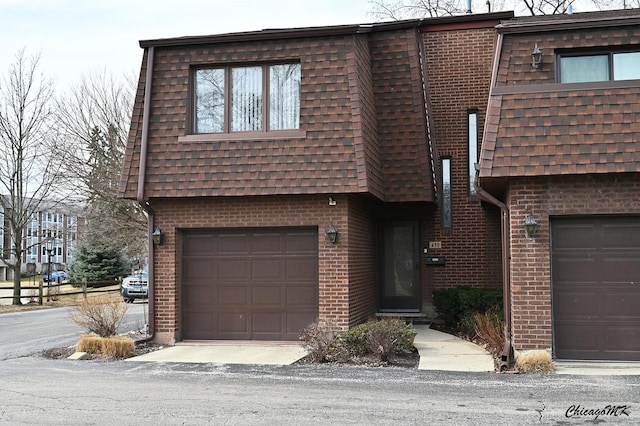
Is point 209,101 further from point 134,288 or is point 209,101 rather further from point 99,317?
point 134,288

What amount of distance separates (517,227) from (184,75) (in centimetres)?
710

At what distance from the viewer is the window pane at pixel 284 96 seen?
12719 millimetres

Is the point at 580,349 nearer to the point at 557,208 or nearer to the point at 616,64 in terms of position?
the point at 557,208

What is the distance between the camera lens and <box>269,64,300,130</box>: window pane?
1272cm

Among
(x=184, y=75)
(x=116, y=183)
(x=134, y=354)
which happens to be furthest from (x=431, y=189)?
(x=116, y=183)

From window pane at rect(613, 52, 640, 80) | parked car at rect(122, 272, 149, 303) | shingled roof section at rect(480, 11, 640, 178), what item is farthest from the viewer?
parked car at rect(122, 272, 149, 303)

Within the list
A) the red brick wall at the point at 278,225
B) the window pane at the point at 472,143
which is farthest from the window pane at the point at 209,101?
the window pane at the point at 472,143

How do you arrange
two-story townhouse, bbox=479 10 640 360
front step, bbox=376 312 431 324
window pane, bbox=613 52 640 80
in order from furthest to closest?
front step, bbox=376 312 431 324
window pane, bbox=613 52 640 80
two-story townhouse, bbox=479 10 640 360

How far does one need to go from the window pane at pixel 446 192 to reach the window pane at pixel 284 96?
4.73 metres

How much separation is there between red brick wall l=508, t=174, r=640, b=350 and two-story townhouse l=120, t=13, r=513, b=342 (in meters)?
2.88

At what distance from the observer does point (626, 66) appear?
10.5 m

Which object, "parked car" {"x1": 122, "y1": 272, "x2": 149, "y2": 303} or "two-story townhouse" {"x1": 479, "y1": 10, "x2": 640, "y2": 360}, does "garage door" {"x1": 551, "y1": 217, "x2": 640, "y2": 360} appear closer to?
"two-story townhouse" {"x1": 479, "y1": 10, "x2": 640, "y2": 360}

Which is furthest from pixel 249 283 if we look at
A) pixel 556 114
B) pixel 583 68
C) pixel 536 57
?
pixel 583 68

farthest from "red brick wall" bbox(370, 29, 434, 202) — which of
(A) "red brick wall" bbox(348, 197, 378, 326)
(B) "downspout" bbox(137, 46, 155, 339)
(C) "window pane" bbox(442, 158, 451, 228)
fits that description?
(B) "downspout" bbox(137, 46, 155, 339)
